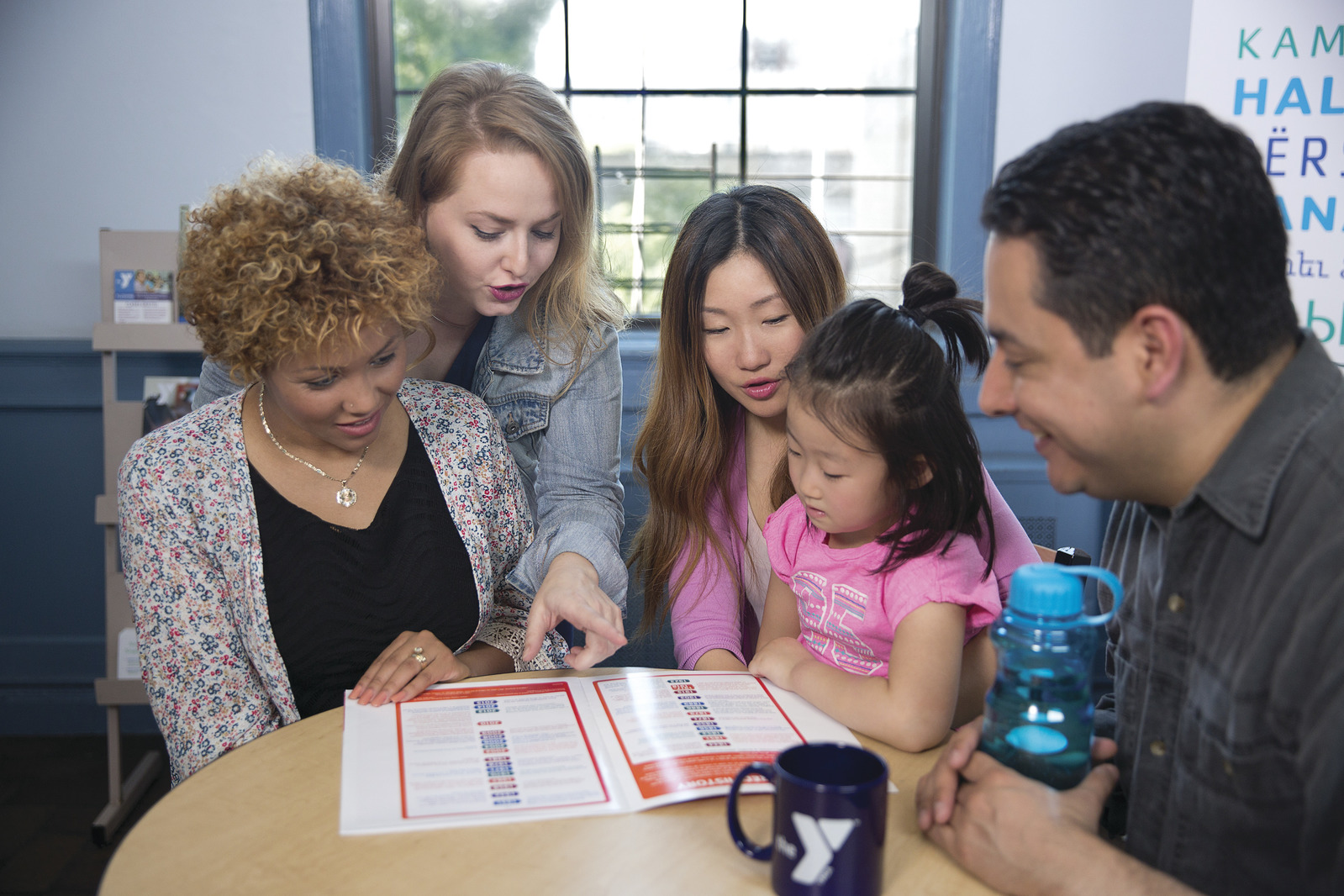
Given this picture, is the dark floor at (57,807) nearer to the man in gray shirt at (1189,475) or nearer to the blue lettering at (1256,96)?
the man in gray shirt at (1189,475)

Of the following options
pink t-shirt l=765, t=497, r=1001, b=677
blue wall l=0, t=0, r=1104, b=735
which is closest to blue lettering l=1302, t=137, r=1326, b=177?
blue wall l=0, t=0, r=1104, b=735

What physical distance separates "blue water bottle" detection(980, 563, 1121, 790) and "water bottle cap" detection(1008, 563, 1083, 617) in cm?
3

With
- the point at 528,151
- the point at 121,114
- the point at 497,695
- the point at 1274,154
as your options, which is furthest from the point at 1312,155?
the point at 121,114

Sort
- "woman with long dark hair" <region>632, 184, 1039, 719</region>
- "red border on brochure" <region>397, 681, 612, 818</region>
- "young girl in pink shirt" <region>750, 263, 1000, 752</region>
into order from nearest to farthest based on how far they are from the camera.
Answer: "red border on brochure" <region>397, 681, 612, 818</region> → "young girl in pink shirt" <region>750, 263, 1000, 752</region> → "woman with long dark hair" <region>632, 184, 1039, 719</region>

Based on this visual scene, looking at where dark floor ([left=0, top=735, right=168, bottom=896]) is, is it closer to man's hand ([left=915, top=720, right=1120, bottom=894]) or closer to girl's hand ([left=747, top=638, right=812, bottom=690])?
girl's hand ([left=747, top=638, right=812, bottom=690])

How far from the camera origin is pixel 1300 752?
71 cm

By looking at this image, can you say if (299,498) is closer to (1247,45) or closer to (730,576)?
(730,576)

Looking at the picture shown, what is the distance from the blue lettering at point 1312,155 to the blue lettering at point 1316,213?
2.5 inches

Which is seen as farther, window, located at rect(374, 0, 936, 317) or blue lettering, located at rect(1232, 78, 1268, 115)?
window, located at rect(374, 0, 936, 317)

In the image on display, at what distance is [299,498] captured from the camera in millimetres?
1341

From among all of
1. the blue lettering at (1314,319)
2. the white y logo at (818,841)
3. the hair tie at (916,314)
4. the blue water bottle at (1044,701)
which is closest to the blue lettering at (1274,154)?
the blue lettering at (1314,319)

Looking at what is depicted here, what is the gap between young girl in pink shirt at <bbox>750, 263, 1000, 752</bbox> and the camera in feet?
3.73

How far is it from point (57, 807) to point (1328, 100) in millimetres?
3613

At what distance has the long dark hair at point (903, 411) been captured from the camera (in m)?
1.19
